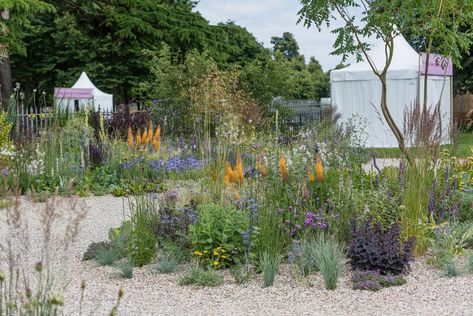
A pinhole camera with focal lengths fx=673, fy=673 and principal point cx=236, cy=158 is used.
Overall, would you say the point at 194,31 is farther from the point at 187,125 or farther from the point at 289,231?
the point at 289,231

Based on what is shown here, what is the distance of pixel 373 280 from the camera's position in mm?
4691

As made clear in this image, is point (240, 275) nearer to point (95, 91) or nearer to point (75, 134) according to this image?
point (75, 134)

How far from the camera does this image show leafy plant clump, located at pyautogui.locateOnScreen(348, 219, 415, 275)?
4871 millimetres

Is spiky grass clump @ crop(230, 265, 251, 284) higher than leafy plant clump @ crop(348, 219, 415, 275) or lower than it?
lower

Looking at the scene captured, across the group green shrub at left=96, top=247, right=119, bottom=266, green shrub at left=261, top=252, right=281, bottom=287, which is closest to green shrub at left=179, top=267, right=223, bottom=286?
green shrub at left=261, top=252, right=281, bottom=287

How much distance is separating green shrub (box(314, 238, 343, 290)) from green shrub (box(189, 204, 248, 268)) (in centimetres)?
64

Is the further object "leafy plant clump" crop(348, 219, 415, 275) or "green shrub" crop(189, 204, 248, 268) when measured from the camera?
"green shrub" crop(189, 204, 248, 268)

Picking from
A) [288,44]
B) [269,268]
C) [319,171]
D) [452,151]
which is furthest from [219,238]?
[288,44]

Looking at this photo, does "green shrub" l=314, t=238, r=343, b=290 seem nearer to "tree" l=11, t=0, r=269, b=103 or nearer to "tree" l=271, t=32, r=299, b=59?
"tree" l=11, t=0, r=269, b=103

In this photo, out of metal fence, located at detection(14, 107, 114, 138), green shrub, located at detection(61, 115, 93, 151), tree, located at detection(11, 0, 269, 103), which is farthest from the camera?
tree, located at detection(11, 0, 269, 103)

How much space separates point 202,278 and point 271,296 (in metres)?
0.59

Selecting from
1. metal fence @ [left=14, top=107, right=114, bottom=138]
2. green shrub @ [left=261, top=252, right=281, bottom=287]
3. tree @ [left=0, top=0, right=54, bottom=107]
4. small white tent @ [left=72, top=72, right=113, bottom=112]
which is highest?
tree @ [left=0, top=0, right=54, bottom=107]

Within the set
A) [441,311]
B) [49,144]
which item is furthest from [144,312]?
[49,144]

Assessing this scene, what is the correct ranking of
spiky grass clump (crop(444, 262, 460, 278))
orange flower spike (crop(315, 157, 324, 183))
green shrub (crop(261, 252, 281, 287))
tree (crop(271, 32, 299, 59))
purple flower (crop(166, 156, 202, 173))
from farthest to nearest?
tree (crop(271, 32, 299, 59))
purple flower (crop(166, 156, 202, 173))
orange flower spike (crop(315, 157, 324, 183))
spiky grass clump (crop(444, 262, 460, 278))
green shrub (crop(261, 252, 281, 287))
